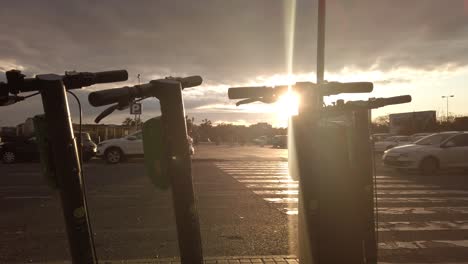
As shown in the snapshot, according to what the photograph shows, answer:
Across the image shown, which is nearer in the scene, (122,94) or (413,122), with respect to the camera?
(122,94)

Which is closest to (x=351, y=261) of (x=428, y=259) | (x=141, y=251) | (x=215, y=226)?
(x=428, y=259)

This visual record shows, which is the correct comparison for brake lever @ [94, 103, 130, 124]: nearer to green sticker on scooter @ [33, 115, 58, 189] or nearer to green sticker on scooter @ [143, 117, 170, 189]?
green sticker on scooter @ [143, 117, 170, 189]

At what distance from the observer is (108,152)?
23547mm

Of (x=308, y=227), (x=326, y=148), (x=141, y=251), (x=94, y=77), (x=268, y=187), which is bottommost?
(x=268, y=187)

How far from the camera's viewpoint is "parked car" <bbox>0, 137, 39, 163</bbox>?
23.4 metres

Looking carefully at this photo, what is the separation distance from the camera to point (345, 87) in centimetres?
326

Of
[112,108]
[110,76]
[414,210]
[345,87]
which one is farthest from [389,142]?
[112,108]

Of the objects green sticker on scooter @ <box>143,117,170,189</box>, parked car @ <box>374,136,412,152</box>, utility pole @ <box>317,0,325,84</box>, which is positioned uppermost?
utility pole @ <box>317,0,325,84</box>

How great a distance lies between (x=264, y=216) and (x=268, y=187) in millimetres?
4746

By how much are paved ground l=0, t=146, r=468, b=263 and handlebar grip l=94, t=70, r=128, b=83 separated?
3466 millimetres

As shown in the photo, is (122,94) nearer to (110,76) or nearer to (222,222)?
(110,76)

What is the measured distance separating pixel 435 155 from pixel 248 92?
1675 centimetres

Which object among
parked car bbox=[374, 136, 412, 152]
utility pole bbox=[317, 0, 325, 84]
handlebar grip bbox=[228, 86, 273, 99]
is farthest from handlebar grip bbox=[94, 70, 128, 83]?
parked car bbox=[374, 136, 412, 152]

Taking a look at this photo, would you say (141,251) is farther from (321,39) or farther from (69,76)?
(321,39)
